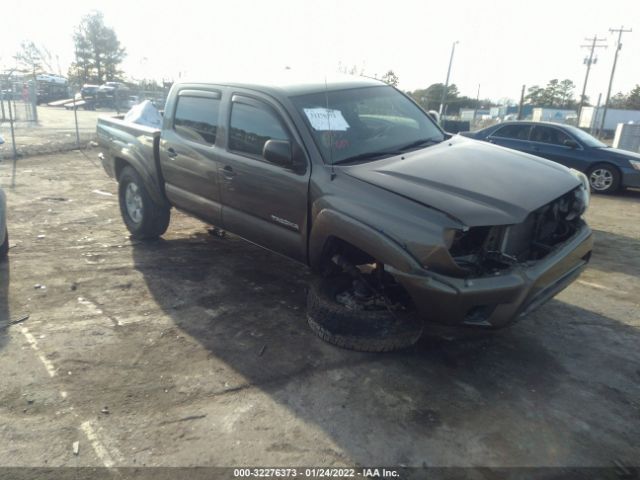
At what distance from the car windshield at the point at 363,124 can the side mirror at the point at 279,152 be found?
235 mm

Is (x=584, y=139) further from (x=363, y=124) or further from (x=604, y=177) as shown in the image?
(x=363, y=124)

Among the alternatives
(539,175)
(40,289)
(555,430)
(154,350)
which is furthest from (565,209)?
(40,289)

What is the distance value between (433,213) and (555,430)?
1.42m

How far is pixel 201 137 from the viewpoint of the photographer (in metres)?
4.61

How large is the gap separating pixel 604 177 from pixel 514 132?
2.01 metres

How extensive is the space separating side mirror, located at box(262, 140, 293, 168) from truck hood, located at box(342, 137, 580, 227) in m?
0.46

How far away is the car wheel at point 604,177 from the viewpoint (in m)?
9.73

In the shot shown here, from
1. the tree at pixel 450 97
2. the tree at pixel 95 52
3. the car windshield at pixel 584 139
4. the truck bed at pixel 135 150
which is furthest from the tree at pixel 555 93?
the truck bed at pixel 135 150

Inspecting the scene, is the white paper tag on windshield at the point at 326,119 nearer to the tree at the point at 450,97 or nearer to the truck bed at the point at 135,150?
the truck bed at the point at 135,150

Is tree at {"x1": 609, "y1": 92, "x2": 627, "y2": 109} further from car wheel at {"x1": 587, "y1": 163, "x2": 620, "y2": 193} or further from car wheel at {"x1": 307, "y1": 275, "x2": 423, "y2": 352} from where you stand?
car wheel at {"x1": 307, "y1": 275, "x2": 423, "y2": 352}

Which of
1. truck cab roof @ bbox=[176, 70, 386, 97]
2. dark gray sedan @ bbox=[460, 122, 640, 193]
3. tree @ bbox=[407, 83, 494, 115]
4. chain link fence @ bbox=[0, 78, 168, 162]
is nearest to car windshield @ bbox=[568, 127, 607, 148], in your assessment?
dark gray sedan @ bbox=[460, 122, 640, 193]

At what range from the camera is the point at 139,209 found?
579 centimetres

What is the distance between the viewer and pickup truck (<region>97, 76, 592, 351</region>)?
9.58ft

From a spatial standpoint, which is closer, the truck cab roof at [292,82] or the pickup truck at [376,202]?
the pickup truck at [376,202]
